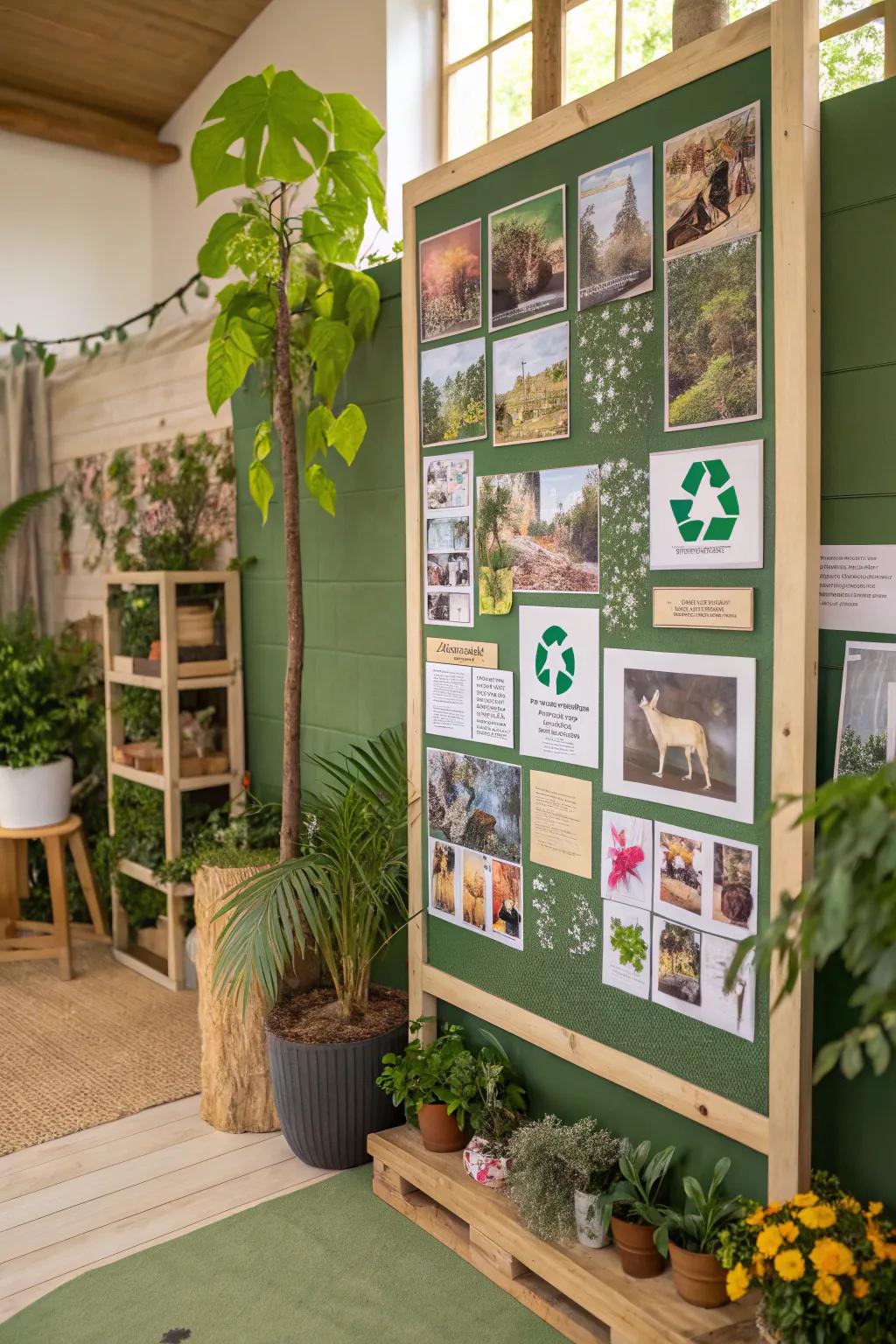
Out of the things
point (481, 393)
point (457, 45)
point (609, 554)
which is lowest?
point (609, 554)

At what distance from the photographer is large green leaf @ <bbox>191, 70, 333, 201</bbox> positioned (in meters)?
2.65

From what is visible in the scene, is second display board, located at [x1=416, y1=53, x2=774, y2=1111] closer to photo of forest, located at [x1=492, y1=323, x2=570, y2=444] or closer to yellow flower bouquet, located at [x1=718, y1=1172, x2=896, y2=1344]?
photo of forest, located at [x1=492, y1=323, x2=570, y2=444]

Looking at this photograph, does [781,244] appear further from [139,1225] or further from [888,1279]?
[139,1225]

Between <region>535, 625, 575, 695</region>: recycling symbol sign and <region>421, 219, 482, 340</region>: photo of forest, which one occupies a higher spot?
<region>421, 219, 482, 340</region>: photo of forest

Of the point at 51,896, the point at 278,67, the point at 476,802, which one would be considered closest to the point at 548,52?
the point at 278,67

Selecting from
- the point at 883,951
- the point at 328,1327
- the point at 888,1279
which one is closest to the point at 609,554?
the point at 883,951

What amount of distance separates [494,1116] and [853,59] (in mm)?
2474

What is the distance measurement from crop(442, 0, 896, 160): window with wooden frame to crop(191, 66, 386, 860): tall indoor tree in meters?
0.72

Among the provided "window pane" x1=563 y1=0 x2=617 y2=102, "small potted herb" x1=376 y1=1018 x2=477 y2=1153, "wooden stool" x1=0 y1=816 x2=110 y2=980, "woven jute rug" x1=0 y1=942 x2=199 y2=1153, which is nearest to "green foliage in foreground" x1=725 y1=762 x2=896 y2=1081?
"small potted herb" x1=376 y1=1018 x2=477 y2=1153

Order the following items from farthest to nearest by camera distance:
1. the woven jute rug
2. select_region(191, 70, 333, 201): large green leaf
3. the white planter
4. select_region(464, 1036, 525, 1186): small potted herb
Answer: the white planter → the woven jute rug → select_region(191, 70, 333, 201): large green leaf → select_region(464, 1036, 525, 1186): small potted herb

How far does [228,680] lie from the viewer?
4020 mm

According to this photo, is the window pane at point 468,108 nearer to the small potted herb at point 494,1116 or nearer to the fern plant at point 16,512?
the fern plant at point 16,512

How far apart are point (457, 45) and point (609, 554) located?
2.36m

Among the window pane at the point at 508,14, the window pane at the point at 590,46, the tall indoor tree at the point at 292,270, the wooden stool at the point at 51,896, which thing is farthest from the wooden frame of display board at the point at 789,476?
the wooden stool at the point at 51,896
